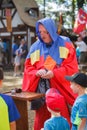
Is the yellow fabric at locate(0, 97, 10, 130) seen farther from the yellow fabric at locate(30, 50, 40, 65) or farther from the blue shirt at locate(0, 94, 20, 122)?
the yellow fabric at locate(30, 50, 40, 65)

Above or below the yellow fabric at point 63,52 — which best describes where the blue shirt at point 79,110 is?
below

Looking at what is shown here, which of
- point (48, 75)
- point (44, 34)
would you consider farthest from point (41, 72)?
point (44, 34)

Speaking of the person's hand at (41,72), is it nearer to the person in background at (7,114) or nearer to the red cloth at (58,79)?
the red cloth at (58,79)

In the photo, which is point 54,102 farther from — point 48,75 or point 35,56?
point 35,56

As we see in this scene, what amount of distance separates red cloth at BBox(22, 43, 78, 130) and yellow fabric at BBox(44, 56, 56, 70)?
4cm

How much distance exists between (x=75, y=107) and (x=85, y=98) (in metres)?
0.12

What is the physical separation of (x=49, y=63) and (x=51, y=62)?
2 centimetres

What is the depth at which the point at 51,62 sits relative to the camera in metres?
4.10

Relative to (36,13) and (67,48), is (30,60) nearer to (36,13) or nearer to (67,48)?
(67,48)

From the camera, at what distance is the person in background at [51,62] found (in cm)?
404

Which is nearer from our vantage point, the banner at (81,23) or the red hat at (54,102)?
the red hat at (54,102)

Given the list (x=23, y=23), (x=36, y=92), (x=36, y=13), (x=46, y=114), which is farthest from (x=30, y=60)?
→ (x=36, y=13)

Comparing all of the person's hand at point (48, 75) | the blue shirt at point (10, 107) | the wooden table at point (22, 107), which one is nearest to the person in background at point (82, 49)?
the wooden table at point (22, 107)

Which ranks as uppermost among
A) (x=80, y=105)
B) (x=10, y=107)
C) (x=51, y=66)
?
(x=51, y=66)
